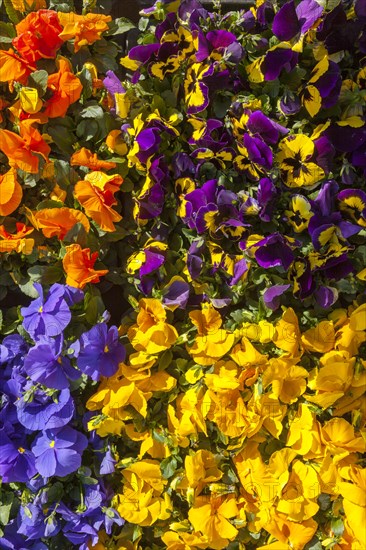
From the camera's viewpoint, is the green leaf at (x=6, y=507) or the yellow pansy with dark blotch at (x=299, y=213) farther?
the green leaf at (x=6, y=507)

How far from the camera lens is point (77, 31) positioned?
42.2 inches

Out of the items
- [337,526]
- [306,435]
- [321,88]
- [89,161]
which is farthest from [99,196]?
[337,526]

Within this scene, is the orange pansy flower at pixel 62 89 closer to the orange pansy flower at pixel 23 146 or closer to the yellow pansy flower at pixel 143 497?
the orange pansy flower at pixel 23 146

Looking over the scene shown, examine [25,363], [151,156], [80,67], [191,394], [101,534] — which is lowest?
[101,534]

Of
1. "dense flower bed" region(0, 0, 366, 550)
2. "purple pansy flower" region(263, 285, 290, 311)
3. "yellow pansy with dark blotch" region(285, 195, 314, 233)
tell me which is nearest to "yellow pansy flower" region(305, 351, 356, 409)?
"dense flower bed" region(0, 0, 366, 550)

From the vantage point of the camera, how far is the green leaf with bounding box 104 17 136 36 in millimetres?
1130

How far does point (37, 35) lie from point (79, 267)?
1.34 feet

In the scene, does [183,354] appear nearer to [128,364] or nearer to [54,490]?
[128,364]

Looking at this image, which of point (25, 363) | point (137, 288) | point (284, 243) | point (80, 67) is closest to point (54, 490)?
point (25, 363)

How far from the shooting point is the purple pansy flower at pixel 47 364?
1052 millimetres

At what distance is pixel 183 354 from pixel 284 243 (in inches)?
11.3

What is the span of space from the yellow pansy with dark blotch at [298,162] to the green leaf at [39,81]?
0.42 m

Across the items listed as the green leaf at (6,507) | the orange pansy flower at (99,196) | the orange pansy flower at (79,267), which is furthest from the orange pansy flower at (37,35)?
the green leaf at (6,507)

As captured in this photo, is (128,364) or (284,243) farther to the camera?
(128,364)
